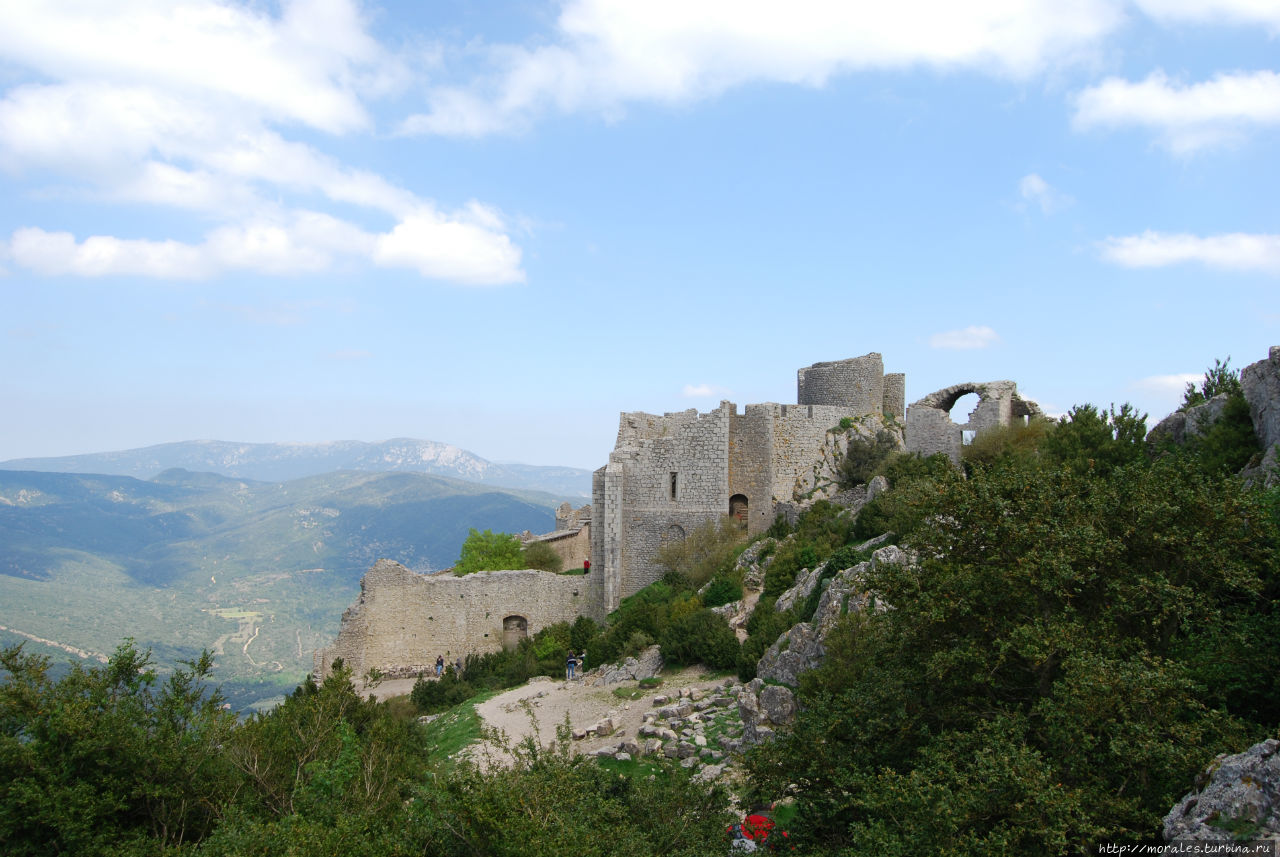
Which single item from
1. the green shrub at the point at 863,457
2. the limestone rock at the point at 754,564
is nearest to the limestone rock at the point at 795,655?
the limestone rock at the point at 754,564

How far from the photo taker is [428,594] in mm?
26406

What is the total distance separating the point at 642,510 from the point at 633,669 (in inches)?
265

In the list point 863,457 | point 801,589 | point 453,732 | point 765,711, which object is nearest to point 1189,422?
point 801,589

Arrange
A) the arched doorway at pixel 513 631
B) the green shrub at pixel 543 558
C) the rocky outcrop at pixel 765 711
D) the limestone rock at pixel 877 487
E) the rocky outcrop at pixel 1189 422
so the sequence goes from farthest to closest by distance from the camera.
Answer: the green shrub at pixel 543 558 → the arched doorway at pixel 513 631 → the limestone rock at pixel 877 487 → the rocky outcrop at pixel 1189 422 → the rocky outcrop at pixel 765 711

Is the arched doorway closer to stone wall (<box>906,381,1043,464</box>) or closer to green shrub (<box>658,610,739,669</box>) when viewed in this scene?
green shrub (<box>658,610,739,669</box>)

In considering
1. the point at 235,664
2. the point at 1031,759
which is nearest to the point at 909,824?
the point at 1031,759

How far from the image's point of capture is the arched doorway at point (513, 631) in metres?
26.9

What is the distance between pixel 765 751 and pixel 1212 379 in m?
17.9

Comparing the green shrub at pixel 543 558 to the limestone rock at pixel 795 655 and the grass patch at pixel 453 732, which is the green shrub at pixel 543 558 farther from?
the limestone rock at pixel 795 655

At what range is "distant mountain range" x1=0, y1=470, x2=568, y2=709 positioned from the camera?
247 feet

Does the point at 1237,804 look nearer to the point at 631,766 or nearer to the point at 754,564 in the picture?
the point at 631,766

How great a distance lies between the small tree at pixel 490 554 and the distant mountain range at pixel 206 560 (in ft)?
38.1

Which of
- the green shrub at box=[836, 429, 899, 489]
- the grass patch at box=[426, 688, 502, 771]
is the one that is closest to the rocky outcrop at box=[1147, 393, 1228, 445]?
the green shrub at box=[836, 429, 899, 489]

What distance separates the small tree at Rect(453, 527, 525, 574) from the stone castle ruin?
2563 mm
